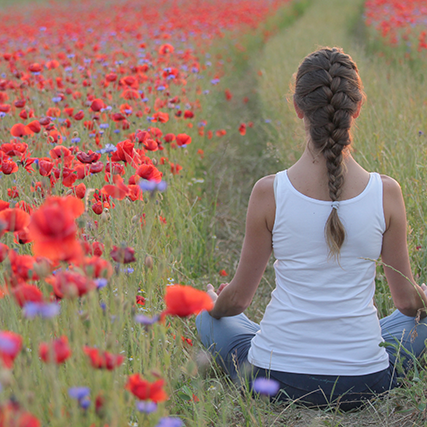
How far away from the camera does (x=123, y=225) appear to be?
1784 mm

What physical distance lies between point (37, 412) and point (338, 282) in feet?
3.04

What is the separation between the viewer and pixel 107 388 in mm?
947

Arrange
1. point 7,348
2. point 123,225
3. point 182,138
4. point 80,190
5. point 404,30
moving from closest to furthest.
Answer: point 7,348
point 80,190
point 123,225
point 182,138
point 404,30

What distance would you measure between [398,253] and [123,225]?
950 millimetres

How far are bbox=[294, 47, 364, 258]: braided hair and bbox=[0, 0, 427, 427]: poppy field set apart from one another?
50 centimetres

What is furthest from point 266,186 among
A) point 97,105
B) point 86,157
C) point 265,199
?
point 97,105

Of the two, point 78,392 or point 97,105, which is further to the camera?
point 97,105

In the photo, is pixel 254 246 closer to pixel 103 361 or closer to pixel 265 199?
pixel 265 199

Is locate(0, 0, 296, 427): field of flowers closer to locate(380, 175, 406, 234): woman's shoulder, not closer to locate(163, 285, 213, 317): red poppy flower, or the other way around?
locate(163, 285, 213, 317): red poppy flower

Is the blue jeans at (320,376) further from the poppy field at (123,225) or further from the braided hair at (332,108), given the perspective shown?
the braided hair at (332,108)

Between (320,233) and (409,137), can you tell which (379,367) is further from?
(409,137)

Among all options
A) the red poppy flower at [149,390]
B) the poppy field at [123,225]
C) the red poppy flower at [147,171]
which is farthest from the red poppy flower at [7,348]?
the red poppy flower at [147,171]

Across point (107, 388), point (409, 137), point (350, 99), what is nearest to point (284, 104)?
point (409, 137)

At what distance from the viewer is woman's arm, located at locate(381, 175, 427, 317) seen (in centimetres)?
148
